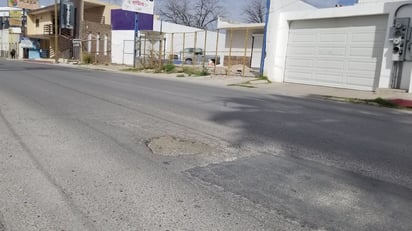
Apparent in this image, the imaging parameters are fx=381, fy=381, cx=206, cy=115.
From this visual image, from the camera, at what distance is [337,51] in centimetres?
1745

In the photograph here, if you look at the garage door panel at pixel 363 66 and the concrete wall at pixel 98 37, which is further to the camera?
the concrete wall at pixel 98 37

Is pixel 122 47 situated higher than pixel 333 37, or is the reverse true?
pixel 333 37

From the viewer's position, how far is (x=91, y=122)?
7.41 meters

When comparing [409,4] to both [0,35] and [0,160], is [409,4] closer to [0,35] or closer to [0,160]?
[0,160]

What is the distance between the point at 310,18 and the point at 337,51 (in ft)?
7.32

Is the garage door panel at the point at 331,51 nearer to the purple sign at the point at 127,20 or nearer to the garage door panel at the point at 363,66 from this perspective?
the garage door panel at the point at 363,66

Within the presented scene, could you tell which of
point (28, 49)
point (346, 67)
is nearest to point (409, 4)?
point (346, 67)

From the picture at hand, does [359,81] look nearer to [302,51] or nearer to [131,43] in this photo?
[302,51]

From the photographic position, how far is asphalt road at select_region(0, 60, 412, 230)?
3412 mm

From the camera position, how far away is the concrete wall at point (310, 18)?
1521 cm

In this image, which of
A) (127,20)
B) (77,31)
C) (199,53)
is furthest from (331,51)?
(77,31)

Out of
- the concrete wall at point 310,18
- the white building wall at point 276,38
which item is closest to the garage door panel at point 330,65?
the concrete wall at point 310,18

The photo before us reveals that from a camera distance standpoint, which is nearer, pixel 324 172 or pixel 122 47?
pixel 324 172

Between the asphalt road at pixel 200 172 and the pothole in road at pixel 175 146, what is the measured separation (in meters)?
0.03
